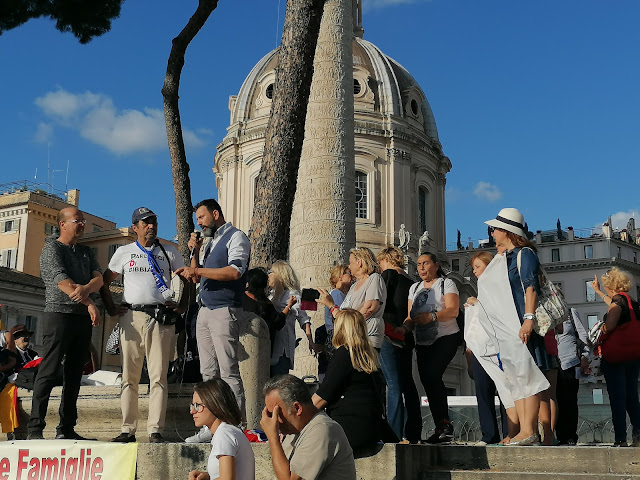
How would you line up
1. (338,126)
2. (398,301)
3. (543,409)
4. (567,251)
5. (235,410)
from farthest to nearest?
(567,251), (338,126), (398,301), (543,409), (235,410)

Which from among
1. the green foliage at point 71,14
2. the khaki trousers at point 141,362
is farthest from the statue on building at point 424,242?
the khaki trousers at point 141,362

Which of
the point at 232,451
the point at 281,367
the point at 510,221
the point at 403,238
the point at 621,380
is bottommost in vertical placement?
the point at 232,451

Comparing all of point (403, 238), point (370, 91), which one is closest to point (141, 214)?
point (403, 238)

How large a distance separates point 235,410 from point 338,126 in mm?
11485

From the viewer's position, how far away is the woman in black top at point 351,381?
15.7 ft

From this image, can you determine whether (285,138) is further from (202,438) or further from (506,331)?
(202,438)

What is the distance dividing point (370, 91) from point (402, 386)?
3740cm

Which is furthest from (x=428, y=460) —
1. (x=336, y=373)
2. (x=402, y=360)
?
(x=402, y=360)

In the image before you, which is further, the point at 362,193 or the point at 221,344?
the point at 362,193

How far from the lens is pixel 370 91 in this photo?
42.7 metres

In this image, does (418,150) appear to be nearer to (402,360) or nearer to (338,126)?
(338,126)

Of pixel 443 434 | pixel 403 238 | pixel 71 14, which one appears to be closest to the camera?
pixel 443 434

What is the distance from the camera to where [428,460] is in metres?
5.05

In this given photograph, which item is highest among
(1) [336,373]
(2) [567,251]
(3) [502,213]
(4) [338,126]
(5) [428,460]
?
(2) [567,251]
